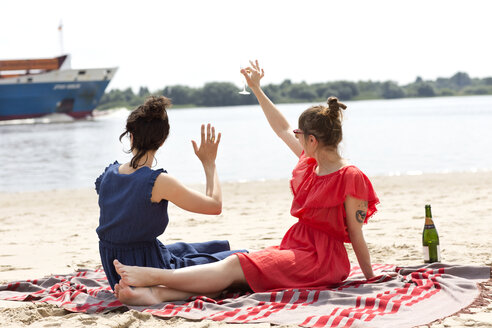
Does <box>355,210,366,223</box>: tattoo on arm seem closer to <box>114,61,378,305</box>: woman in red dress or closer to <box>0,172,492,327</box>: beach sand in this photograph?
<box>114,61,378,305</box>: woman in red dress

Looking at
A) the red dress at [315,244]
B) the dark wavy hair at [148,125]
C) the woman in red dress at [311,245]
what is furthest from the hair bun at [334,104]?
the dark wavy hair at [148,125]

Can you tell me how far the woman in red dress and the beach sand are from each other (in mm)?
256

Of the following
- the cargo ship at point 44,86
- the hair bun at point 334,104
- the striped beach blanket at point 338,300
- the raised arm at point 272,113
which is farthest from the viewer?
the cargo ship at point 44,86

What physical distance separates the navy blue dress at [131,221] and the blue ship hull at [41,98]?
4925 centimetres

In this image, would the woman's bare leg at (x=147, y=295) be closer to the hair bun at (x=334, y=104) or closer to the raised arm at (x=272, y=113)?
the raised arm at (x=272, y=113)

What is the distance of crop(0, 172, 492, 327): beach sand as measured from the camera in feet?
9.50

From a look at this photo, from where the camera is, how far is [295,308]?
9.34 ft

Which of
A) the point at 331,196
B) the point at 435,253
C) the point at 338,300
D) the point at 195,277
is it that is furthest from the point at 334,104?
the point at 435,253

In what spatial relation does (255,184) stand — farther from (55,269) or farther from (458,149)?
(458,149)

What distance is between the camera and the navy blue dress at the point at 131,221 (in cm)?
290

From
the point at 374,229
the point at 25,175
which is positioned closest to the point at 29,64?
the point at 25,175

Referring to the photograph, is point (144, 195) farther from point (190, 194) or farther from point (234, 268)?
point (234, 268)

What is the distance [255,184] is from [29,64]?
44585mm

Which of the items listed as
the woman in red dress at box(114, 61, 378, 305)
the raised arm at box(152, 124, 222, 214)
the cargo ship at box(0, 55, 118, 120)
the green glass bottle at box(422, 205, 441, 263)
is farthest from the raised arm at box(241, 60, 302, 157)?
the cargo ship at box(0, 55, 118, 120)
